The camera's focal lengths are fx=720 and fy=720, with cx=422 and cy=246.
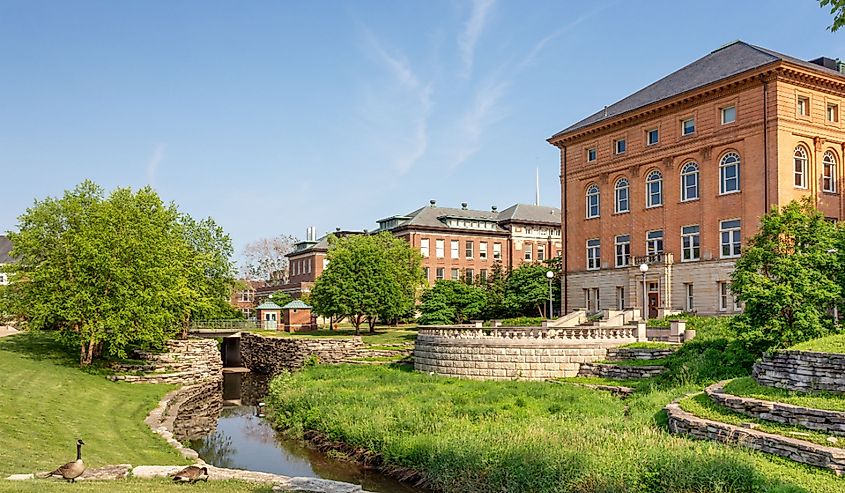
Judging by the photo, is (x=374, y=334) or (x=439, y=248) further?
(x=439, y=248)

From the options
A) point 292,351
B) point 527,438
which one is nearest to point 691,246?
point 292,351

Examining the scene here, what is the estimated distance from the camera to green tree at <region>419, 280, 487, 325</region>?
5312 cm

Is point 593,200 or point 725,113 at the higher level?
point 725,113

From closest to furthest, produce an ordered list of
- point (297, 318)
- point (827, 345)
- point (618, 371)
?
1. point (827, 345)
2. point (618, 371)
3. point (297, 318)

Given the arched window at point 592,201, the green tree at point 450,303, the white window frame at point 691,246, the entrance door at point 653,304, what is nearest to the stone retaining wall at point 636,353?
the white window frame at point 691,246

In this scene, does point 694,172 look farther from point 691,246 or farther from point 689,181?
point 691,246

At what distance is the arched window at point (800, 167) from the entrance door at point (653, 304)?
10.6 m

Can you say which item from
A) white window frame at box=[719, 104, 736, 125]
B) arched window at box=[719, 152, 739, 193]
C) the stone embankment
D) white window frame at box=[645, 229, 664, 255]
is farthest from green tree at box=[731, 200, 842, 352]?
the stone embankment

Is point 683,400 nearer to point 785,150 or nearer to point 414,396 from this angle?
point 414,396

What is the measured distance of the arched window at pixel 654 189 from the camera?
4594 cm

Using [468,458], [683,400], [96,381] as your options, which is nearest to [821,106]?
[683,400]

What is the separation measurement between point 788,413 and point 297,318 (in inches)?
2050

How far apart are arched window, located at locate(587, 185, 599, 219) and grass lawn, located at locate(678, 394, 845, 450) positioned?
99.1 ft

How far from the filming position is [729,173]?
41.4m
